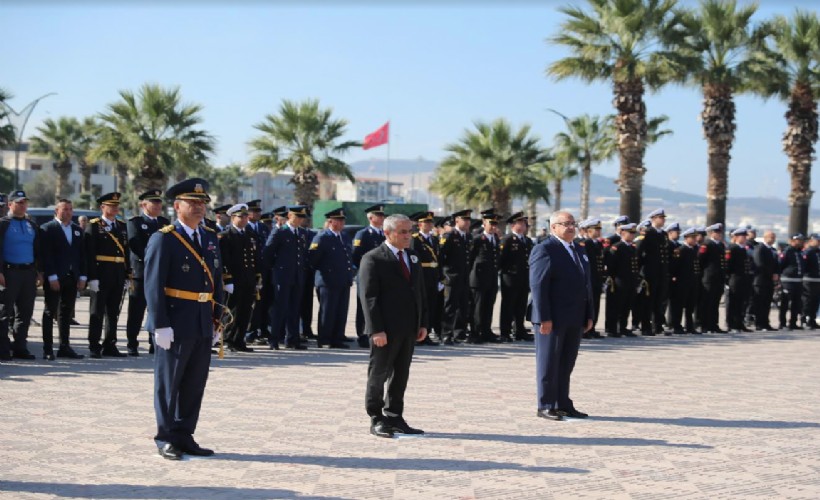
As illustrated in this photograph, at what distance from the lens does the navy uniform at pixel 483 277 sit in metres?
17.2

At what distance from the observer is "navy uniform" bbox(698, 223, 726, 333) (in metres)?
20.2

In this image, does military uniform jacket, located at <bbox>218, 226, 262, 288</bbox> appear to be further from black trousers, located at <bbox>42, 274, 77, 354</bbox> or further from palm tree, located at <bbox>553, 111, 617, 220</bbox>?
palm tree, located at <bbox>553, 111, 617, 220</bbox>

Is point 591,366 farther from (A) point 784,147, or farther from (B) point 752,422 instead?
(A) point 784,147

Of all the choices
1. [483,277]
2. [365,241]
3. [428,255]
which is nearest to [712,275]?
[483,277]

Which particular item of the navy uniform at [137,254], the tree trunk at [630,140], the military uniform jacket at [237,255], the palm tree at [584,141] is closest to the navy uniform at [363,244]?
the military uniform jacket at [237,255]

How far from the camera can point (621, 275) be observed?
18.7 meters

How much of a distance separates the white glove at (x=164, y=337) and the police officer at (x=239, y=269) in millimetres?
6917

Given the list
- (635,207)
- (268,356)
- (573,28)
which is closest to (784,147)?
(635,207)

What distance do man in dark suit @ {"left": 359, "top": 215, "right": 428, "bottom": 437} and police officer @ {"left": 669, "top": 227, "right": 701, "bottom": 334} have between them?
11743mm

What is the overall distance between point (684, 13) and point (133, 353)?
2136 cm

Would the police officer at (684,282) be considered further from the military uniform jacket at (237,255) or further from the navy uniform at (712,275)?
the military uniform jacket at (237,255)

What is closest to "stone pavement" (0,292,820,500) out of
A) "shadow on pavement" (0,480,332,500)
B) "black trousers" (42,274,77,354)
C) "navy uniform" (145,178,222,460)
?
"shadow on pavement" (0,480,332,500)

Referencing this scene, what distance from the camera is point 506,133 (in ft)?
138

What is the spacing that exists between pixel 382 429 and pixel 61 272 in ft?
20.1
